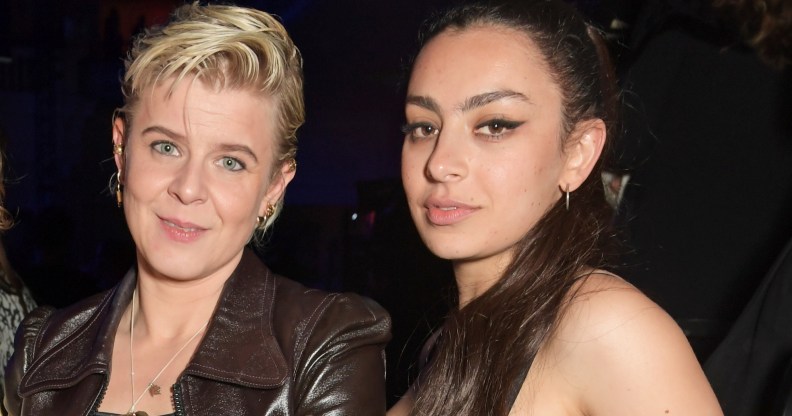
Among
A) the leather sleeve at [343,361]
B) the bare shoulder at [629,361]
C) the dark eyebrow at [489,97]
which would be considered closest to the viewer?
the bare shoulder at [629,361]

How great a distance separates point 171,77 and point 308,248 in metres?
1.70

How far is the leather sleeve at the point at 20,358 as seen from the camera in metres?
1.96

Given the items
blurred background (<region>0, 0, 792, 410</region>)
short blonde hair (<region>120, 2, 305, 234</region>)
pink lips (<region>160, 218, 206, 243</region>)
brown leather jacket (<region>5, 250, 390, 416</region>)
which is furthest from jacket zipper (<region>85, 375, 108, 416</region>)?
blurred background (<region>0, 0, 792, 410</region>)

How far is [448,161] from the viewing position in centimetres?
186

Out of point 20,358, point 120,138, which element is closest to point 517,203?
point 120,138

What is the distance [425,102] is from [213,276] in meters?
0.57

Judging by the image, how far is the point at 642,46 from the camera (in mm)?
2893

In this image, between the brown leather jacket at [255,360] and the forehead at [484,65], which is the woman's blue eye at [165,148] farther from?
the forehead at [484,65]

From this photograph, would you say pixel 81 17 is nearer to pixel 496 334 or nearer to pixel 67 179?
pixel 67 179

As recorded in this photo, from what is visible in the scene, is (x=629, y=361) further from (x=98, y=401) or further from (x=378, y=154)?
(x=378, y=154)

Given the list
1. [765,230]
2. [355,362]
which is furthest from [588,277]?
[765,230]

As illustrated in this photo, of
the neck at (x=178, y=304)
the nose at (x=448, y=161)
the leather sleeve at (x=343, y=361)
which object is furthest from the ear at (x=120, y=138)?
the nose at (x=448, y=161)

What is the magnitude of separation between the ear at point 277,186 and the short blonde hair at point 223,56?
0.03 metres

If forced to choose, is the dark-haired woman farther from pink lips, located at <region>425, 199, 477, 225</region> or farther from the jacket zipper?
the jacket zipper
